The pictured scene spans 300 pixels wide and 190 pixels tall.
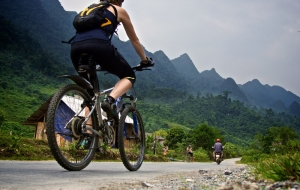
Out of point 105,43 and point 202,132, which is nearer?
point 105,43

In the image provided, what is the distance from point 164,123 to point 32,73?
4583 cm

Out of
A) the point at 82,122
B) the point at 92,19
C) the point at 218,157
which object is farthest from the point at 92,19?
the point at 218,157

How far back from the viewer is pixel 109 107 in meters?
3.50

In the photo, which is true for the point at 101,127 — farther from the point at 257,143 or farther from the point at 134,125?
the point at 257,143

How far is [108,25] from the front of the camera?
11.2 feet

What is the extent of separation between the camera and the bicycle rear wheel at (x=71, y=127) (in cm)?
297

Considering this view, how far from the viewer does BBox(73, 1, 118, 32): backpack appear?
331 cm

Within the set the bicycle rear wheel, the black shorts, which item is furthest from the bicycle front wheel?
the black shorts

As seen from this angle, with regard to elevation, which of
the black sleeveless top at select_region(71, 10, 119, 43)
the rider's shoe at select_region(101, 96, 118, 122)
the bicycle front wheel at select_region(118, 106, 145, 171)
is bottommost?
the bicycle front wheel at select_region(118, 106, 145, 171)

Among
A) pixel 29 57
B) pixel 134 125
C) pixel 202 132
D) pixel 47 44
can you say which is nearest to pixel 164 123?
pixel 202 132

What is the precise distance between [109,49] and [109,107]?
2.05 feet

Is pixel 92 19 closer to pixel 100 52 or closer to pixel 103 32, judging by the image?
pixel 103 32

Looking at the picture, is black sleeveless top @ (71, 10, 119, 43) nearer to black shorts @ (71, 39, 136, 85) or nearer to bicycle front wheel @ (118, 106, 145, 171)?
black shorts @ (71, 39, 136, 85)

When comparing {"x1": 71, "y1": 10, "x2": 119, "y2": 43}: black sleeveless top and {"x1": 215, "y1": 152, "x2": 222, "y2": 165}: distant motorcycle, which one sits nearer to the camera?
{"x1": 71, "y1": 10, "x2": 119, "y2": 43}: black sleeveless top
